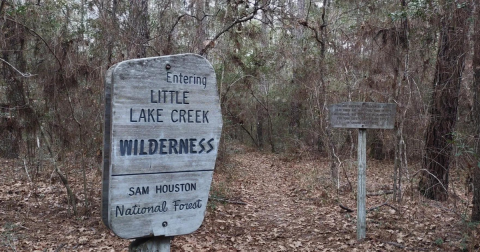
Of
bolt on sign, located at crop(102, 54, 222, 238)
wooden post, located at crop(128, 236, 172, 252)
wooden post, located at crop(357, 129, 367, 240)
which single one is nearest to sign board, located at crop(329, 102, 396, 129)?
wooden post, located at crop(357, 129, 367, 240)

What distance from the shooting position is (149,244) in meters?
2.07

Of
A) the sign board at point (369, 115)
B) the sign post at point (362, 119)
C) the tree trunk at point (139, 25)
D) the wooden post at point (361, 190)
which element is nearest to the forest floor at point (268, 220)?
the wooden post at point (361, 190)

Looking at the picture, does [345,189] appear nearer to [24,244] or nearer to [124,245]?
[124,245]

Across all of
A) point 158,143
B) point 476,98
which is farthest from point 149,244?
point 476,98

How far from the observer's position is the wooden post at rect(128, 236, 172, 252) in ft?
6.75

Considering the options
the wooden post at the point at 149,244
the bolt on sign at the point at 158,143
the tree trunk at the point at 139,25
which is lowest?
the wooden post at the point at 149,244

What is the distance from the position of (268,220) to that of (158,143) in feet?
20.7

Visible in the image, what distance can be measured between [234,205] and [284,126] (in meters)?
13.0

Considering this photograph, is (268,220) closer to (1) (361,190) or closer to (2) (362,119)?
(1) (361,190)

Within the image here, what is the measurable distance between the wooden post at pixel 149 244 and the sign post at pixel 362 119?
15.3 feet

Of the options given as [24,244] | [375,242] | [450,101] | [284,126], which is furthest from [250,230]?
[284,126]

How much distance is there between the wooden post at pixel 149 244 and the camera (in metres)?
2.06

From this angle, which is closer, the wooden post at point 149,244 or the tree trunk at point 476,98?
the wooden post at point 149,244

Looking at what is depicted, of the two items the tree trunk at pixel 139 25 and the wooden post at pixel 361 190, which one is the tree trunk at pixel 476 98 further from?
the tree trunk at pixel 139 25
